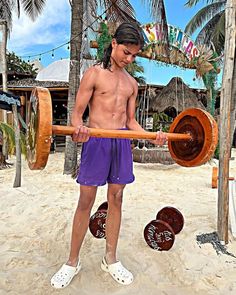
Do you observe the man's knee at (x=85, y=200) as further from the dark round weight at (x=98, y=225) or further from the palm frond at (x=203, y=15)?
the palm frond at (x=203, y=15)

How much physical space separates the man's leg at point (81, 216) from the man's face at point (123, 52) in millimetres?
872

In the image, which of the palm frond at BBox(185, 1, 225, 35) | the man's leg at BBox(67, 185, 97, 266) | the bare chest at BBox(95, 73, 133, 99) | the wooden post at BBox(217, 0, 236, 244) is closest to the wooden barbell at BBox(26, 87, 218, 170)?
the bare chest at BBox(95, 73, 133, 99)

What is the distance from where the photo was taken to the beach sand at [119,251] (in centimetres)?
208

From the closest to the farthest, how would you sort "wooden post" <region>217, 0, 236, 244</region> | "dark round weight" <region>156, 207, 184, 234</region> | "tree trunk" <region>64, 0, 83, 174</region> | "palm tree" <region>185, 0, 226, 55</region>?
1. "wooden post" <region>217, 0, 236, 244</region>
2. "dark round weight" <region>156, 207, 184, 234</region>
3. "tree trunk" <region>64, 0, 83, 174</region>
4. "palm tree" <region>185, 0, 226, 55</region>

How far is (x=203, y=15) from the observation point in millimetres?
17328

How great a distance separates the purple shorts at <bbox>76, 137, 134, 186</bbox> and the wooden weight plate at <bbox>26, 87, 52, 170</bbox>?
362 mm

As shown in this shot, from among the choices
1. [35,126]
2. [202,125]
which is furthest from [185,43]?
[35,126]

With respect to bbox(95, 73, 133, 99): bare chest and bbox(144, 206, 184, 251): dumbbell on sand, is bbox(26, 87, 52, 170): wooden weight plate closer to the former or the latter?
bbox(95, 73, 133, 99): bare chest

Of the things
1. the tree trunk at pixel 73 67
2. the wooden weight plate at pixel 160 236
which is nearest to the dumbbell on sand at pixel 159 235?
the wooden weight plate at pixel 160 236

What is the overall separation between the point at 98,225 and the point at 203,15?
17.5m

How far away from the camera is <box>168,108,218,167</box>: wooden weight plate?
2.10 meters

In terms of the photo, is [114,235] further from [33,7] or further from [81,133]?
[33,7]

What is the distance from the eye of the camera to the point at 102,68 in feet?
6.65

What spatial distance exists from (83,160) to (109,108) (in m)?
0.39
